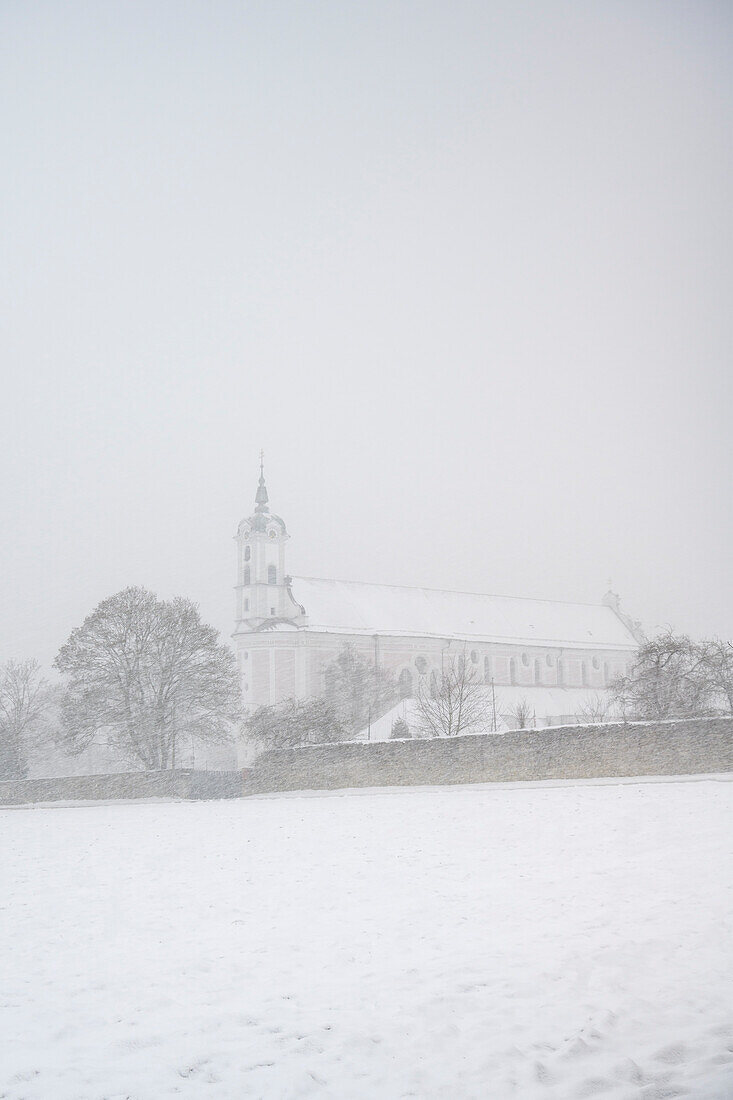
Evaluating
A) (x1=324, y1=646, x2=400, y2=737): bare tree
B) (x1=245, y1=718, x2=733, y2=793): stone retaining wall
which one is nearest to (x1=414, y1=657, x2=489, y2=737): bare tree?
(x1=324, y1=646, x2=400, y2=737): bare tree

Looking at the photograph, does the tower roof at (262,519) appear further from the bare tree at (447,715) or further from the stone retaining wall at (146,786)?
the stone retaining wall at (146,786)

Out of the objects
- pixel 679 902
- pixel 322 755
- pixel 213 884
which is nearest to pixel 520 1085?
pixel 679 902

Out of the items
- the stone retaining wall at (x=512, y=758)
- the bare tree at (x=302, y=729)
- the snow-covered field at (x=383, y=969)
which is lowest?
the snow-covered field at (x=383, y=969)

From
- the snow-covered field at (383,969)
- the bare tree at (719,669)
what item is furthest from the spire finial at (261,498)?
the snow-covered field at (383,969)

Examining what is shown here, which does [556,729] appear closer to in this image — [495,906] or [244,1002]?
[495,906]

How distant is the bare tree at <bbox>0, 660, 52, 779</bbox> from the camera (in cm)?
5103

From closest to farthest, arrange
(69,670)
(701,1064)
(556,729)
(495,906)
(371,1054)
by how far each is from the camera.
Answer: (701,1064) < (371,1054) < (495,906) < (556,729) < (69,670)

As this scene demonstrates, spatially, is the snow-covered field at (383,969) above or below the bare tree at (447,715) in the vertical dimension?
below

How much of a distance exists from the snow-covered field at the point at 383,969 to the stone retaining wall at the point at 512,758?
462 inches

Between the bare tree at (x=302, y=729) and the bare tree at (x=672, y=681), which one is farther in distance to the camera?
the bare tree at (x=302, y=729)

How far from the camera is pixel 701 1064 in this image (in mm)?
5258

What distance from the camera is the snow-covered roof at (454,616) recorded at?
273 ft

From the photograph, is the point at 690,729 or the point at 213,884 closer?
the point at 213,884

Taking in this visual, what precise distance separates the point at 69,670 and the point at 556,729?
29.0 meters
